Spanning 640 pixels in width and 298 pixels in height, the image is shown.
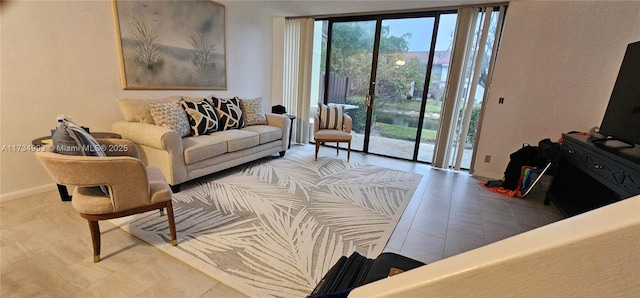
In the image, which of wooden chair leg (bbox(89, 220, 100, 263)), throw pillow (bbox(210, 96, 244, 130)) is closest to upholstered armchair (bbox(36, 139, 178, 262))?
wooden chair leg (bbox(89, 220, 100, 263))

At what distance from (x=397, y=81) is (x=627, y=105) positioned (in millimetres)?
2539

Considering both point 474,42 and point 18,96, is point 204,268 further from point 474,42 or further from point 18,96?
point 474,42

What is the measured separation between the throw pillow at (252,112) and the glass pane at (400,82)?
1878 millimetres

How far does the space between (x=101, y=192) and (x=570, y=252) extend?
2215mm

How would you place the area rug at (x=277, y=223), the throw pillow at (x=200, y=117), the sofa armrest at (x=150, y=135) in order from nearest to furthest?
the area rug at (x=277, y=223) < the sofa armrest at (x=150, y=135) < the throw pillow at (x=200, y=117)

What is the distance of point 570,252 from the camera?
0.30 m

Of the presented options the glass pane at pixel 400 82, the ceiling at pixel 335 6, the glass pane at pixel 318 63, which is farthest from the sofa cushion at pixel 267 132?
the ceiling at pixel 335 6

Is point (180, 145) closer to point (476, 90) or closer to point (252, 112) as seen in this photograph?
point (252, 112)

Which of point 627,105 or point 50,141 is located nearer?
point 627,105

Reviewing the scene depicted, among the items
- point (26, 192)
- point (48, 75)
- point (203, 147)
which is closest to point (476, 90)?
point (203, 147)

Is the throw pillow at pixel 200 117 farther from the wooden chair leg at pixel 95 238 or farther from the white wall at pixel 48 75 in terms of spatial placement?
the wooden chair leg at pixel 95 238

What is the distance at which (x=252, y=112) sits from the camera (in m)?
3.97

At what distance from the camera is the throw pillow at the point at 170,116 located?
114 inches

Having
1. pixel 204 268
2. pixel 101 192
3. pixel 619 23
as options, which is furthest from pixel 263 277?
pixel 619 23
